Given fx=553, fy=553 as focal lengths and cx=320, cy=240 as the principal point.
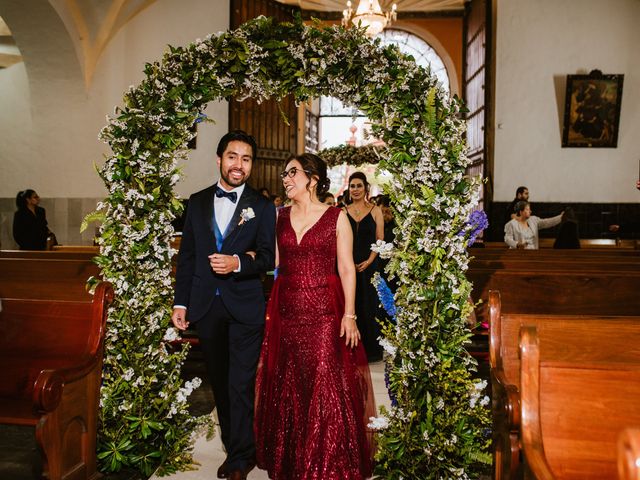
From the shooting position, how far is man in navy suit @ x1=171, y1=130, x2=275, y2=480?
10.3ft

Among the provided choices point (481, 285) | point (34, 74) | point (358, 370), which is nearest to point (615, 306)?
point (481, 285)

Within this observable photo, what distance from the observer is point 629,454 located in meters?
0.88

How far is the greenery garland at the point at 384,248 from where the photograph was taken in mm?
3182

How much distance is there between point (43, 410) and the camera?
97.9 inches

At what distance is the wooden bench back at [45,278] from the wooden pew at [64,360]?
4.44ft

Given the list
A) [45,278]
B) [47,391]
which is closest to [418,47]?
[45,278]

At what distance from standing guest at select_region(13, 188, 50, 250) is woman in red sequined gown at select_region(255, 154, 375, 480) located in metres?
6.12

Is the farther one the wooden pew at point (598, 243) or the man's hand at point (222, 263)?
the wooden pew at point (598, 243)

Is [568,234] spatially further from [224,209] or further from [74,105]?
[74,105]

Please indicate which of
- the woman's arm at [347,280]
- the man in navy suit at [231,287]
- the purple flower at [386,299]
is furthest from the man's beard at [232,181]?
the purple flower at [386,299]

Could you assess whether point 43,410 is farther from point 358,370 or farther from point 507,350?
point 507,350

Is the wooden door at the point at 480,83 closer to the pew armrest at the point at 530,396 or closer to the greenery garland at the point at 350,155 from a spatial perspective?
the greenery garland at the point at 350,155

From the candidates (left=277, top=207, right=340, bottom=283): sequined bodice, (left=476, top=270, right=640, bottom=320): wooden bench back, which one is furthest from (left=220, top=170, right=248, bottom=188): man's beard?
(left=476, top=270, right=640, bottom=320): wooden bench back

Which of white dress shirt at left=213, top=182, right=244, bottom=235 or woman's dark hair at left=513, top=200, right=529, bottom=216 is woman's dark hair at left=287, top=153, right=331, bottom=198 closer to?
white dress shirt at left=213, top=182, right=244, bottom=235
